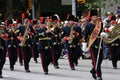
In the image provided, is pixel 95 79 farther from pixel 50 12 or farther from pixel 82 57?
pixel 50 12

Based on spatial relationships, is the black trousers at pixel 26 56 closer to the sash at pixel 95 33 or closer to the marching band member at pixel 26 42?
the marching band member at pixel 26 42

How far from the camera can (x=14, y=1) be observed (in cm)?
4369

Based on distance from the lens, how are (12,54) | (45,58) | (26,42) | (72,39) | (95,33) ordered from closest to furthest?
(95,33), (45,58), (26,42), (72,39), (12,54)

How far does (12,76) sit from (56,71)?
6.13 ft

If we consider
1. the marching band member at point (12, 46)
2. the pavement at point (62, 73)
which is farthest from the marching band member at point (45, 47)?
the marching band member at point (12, 46)

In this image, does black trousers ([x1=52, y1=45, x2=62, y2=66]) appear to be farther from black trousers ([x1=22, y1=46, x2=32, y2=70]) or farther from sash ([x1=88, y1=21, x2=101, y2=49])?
sash ([x1=88, y1=21, x2=101, y2=49])

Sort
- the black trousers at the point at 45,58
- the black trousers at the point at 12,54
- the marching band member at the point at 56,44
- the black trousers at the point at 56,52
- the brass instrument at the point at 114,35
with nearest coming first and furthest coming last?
the brass instrument at the point at 114,35, the black trousers at the point at 45,58, the marching band member at the point at 56,44, the black trousers at the point at 12,54, the black trousers at the point at 56,52

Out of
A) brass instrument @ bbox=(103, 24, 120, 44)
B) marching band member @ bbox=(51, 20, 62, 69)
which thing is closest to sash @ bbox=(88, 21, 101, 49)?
brass instrument @ bbox=(103, 24, 120, 44)

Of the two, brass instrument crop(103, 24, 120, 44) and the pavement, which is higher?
brass instrument crop(103, 24, 120, 44)

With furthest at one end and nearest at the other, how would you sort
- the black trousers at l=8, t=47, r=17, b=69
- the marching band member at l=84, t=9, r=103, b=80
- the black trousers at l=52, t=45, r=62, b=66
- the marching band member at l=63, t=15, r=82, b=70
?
1. the black trousers at l=52, t=45, r=62, b=66
2. the black trousers at l=8, t=47, r=17, b=69
3. the marching band member at l=63, t=15, r=82, b=70
4. the marching band member at l=84, t=9, r=103, b=80

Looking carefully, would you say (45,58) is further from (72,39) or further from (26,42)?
(72,39)

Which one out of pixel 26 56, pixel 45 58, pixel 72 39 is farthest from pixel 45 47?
pixel 72 39

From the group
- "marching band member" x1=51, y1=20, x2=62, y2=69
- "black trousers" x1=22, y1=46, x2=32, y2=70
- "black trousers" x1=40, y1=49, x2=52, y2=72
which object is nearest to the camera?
"black trousers" x1=40, y1=49, x2=52, y2=72

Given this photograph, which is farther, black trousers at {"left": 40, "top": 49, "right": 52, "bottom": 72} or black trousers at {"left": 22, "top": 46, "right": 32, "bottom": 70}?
black trousers at {"left": 22, "top": 46, "right": 32, "bottom": 70}
